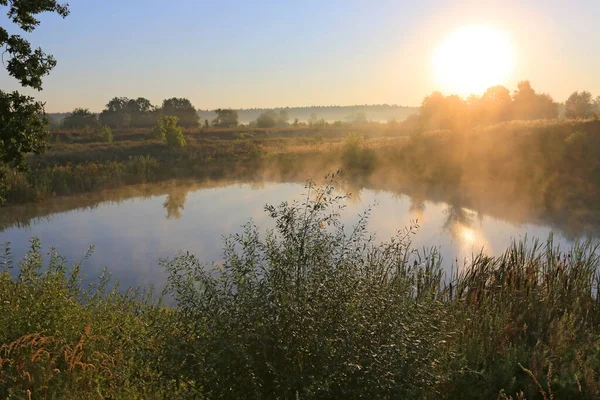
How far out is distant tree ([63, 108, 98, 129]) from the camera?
2581 inches

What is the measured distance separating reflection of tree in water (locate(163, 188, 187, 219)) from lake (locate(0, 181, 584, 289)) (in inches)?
1.9

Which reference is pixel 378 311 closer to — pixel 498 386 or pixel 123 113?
pixel 498 386

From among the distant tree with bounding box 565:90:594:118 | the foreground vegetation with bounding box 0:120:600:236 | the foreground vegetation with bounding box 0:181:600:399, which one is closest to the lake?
the foreground vegetation with bounding box 0:120:600:236

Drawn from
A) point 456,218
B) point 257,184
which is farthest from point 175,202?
point 456,218

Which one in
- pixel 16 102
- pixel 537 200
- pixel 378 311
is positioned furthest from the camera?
pixel 537 200

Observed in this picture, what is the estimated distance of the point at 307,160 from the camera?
33.4 metres

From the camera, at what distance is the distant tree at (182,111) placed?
74.8 metres

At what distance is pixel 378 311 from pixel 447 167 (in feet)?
80.8

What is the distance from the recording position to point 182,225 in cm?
1780

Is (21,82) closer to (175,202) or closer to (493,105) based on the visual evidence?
(175,202)

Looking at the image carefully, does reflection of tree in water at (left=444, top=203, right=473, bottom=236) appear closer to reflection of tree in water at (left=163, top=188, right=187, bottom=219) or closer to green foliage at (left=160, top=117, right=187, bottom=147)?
reflection of tree in water at (left=163, top=188, right=187, bottom=219)

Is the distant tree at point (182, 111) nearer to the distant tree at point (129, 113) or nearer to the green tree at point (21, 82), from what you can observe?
the distant tree at point (129, 113)

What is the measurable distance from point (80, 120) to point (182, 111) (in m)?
16.4

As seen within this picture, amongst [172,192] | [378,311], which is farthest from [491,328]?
[172,192]
